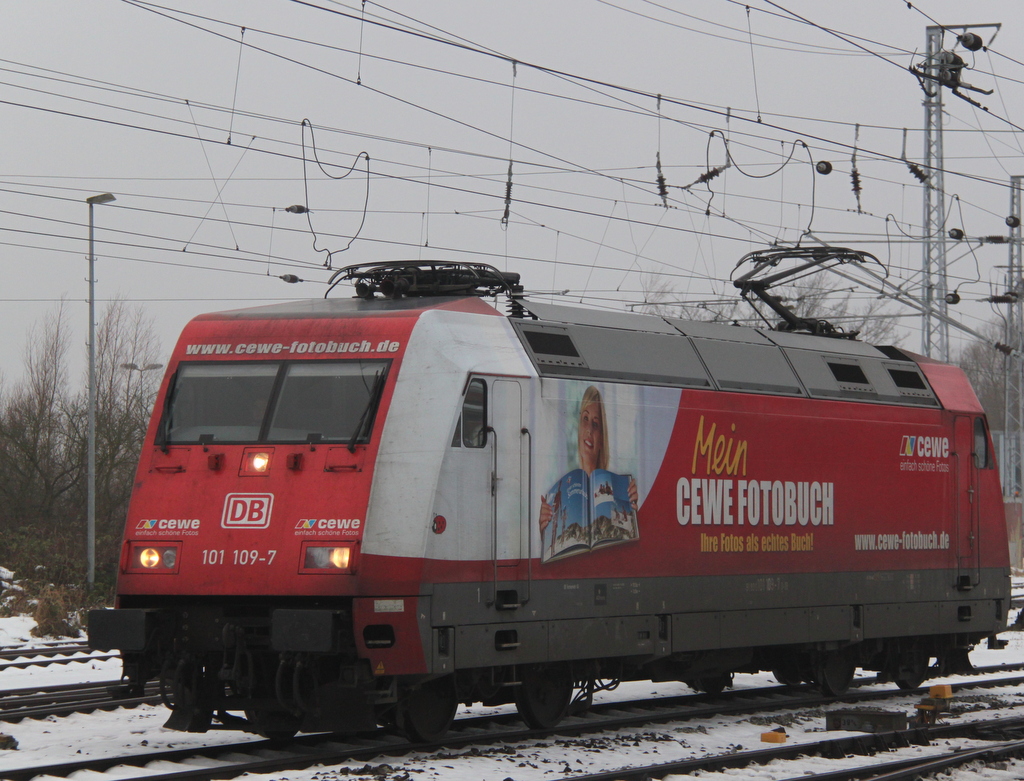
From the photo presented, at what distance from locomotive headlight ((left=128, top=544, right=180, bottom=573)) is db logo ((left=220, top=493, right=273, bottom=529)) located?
0.49 metres

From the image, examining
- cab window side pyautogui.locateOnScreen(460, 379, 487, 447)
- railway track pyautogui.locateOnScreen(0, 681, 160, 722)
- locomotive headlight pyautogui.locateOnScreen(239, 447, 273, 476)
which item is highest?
cab window side pyautogui.locateOnScreen(460, 379, 487, 447)

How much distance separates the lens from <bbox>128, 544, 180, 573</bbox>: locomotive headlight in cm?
1005

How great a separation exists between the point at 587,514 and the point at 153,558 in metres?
3.60

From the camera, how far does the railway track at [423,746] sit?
366 inches

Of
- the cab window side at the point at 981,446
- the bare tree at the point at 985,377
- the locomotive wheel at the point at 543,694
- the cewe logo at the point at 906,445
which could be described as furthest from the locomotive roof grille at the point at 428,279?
the bare tree at the point at 985,377

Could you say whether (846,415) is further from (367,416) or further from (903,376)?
(367,416)

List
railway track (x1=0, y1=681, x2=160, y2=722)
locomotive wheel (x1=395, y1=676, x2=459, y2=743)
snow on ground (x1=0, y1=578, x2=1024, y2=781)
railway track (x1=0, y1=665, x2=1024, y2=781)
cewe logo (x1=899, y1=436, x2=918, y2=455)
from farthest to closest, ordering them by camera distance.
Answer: cewe logo (x1=899, y1=436, x2=918, y2=455)
railway track (x1=0, y1=681, x2=160, y2=722)
locomotive wheel (x1=395, y1=676, x2=459, y2=743)
snow on ground (x1=0, y1=578, x2=1024, y2=781)
railway track (x1=0, y1=665, x2=1024, y2=781)

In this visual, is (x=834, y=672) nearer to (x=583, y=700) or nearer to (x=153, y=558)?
(x=583, y=700)

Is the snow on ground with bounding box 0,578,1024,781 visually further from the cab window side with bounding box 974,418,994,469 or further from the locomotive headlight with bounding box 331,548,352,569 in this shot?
the cab window side with bounding box 974,418,994,469

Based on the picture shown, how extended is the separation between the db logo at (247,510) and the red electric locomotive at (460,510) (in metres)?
0.02

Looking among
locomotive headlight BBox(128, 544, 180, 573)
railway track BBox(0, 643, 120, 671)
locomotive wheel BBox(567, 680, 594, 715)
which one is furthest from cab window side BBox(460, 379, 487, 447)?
railway track BBox(0, 643, 120, 671)

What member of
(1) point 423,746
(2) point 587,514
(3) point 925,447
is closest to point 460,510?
(2) point 587,514

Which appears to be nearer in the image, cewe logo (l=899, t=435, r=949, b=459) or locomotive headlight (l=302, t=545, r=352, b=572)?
locomotive headlight (l=302, t=545, r=352, b=572)

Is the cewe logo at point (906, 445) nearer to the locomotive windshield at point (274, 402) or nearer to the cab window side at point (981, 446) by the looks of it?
the cab window side at point (981, 446)
